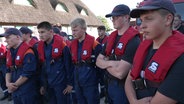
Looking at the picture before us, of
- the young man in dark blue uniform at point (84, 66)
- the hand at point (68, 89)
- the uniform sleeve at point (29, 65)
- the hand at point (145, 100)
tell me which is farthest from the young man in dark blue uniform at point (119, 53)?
the uniform sleeve at point (29, 65)

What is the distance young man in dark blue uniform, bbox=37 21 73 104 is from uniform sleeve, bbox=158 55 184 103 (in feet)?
9.32

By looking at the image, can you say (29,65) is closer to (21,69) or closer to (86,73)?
(21,69)

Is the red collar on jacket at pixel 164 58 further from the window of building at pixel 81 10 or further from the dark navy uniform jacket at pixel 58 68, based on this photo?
the window of building at pixel 81 10

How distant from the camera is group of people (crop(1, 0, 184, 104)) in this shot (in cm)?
192

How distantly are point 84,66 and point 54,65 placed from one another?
1.98ft

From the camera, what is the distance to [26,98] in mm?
4238

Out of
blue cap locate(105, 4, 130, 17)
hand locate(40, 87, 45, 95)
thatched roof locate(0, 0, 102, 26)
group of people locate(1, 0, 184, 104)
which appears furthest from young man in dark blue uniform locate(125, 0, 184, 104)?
thatched roof locate(0, 0, 102, 26)

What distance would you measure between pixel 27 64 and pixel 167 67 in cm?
284

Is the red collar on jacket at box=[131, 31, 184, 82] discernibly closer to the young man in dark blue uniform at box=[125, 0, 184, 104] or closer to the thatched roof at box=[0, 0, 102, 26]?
the young man in dark blue uniform at box=[125, 0, 184, 104]

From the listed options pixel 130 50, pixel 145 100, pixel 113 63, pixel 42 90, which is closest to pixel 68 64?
pixel 42 90

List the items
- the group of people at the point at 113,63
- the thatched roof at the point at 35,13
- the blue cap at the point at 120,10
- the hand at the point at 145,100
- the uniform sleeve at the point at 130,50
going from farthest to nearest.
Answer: the thatched roof at the point at 35,13, the blue cap at the point at 120,10, the uniform sleeve at the point at 130,50, the hand at the point at 145,100, the group of people at the point at 113,63

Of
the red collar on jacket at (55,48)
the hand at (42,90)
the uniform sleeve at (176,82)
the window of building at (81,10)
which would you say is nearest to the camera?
the uniform sleeve at (176,82)

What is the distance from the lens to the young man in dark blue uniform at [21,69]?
4.18 m

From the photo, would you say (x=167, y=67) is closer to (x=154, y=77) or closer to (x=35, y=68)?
(x=154, y=77)
